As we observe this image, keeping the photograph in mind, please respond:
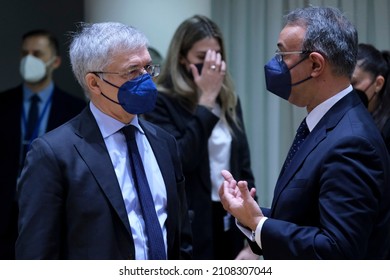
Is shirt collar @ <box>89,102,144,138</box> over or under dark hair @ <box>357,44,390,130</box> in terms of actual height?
over

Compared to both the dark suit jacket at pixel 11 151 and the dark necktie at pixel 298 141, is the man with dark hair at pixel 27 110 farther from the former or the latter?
the dark necktie at pixel 298 141

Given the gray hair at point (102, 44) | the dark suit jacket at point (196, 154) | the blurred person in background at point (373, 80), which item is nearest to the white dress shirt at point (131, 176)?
the gray hair at point (102, 44)

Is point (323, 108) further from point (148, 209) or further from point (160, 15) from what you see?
point (160, 15)

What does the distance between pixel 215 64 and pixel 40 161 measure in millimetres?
1546

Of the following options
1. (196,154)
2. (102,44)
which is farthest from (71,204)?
(196,154)

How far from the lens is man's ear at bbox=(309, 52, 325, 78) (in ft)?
7.96

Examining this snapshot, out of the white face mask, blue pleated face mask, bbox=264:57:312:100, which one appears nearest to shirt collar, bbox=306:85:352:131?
blue pleated face mask, bbox=264:57:312:100

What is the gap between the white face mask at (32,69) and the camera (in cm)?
461

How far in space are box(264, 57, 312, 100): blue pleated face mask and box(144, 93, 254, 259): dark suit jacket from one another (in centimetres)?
99

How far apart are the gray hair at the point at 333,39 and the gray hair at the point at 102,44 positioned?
0.57m

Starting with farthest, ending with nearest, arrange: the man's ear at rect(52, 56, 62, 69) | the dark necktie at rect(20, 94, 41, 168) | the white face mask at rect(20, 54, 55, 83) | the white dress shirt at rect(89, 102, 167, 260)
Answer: the man's ear at rect(52, 56, 62, 69)
the white face mask at rect(20, 54, 55, 83)
the dark necktie at rect(20, 94, 41, 168)
the white dress shirt at rect(89, 102, 167, 260)

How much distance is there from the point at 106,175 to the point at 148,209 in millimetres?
184

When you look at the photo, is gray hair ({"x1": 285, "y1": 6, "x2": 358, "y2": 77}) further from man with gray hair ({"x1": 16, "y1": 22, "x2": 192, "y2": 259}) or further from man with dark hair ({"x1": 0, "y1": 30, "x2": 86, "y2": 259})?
man with dark hair ({"x1": 0, "y1": 30, "x2": 86, "y2": 259})

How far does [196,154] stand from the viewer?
3551 millimetres
